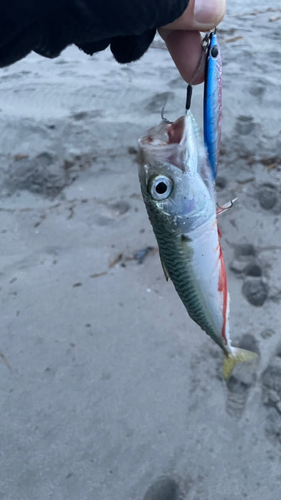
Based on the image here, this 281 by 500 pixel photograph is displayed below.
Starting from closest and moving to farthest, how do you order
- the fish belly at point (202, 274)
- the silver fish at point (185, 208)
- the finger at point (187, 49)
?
the silver fish at point (185, 208) < the fish belly at point (202, 274) < the finger at point (187, 49)

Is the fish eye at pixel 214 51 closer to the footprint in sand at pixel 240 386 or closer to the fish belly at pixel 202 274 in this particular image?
the fish belly at pixel 202 274

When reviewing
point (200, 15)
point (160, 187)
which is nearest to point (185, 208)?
point (160, 187)

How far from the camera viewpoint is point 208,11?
1.39m

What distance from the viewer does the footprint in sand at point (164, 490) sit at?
172 centimetres

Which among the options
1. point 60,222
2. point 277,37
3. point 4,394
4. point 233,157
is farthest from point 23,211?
point 277,37

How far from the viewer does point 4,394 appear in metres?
2.05

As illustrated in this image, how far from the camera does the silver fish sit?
1.30 metres

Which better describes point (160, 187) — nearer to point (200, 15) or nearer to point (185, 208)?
point (185, 208)

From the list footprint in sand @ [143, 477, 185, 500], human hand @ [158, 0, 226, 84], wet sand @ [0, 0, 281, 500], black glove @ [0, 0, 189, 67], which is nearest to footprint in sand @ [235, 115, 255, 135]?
wet sand @ [0, 0, 281, 500]

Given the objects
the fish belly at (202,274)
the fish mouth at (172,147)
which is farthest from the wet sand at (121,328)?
the fish mouth at (172,147)

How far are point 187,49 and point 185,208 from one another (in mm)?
784

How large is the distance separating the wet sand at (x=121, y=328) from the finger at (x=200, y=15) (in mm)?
1543

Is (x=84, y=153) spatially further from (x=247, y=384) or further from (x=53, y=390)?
(x=247, y=384)

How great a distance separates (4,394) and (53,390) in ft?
0.92
